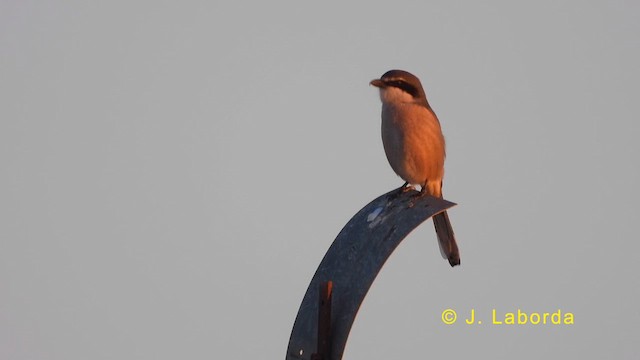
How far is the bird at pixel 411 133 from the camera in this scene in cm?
579

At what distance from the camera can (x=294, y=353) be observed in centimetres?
316

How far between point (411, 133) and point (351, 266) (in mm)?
2693

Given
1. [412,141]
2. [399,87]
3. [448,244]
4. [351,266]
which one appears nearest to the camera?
[351,266]

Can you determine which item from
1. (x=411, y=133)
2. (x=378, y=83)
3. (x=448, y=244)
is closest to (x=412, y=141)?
(x=411, y=133)

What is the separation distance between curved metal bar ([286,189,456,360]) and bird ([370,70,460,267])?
2.07 m

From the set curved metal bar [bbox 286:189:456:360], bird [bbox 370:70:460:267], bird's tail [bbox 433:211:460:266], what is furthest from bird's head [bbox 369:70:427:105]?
curved metal bar [bbox 286:189:456:360]

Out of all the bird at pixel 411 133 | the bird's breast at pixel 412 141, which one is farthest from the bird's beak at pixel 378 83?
the bird's breast at pixel 412 141

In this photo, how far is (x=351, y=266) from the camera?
320 centimetres

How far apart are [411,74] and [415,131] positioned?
21.5 inches

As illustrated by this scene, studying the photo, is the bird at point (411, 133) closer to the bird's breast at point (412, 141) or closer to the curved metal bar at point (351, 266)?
the bird's breast at point (412, 141)

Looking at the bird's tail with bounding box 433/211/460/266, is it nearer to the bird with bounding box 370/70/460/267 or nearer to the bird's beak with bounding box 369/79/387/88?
the bird with bounding box 370/70/460/267

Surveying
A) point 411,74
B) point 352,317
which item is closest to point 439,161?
point 411,74

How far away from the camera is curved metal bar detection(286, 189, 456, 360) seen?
9.86ft

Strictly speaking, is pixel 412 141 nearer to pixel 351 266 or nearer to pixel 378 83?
pixel 378 83
